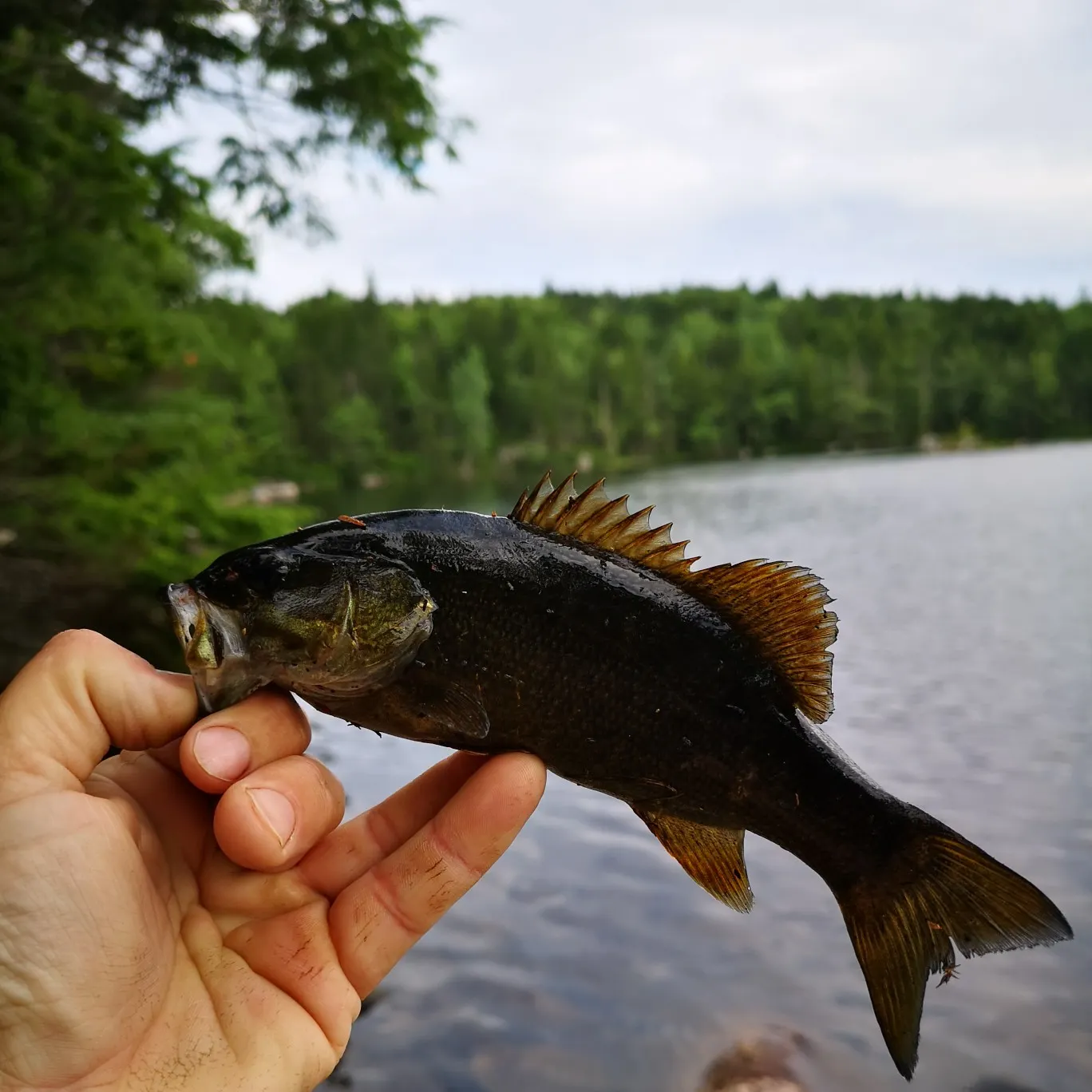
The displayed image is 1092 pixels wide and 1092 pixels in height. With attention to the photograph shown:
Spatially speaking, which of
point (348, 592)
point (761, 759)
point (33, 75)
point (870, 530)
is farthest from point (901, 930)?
point (870, 530)

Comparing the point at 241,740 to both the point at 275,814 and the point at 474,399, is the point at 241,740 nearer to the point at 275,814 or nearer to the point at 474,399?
Answer: the point at 275,814

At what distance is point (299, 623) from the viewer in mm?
2363

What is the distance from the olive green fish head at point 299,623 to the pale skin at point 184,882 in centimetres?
14

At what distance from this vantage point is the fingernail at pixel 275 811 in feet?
7.83

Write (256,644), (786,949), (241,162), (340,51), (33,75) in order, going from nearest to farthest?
1. (256,644)
2. (786,949)
3. (33,75)
4. (340,51)
5. (241,162)

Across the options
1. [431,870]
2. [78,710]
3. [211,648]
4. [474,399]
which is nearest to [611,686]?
[431,870]

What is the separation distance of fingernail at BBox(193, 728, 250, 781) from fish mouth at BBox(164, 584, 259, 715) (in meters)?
0.09

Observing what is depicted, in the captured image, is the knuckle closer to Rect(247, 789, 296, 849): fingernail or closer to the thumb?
the thumb

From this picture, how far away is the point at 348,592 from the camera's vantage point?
240 centimetres

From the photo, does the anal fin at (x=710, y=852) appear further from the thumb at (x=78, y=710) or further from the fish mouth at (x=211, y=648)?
the thumb at (x=78, y=710)

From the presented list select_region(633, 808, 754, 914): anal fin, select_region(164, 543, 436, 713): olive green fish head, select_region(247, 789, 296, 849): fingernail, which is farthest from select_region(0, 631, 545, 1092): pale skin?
select_region(633, 808, 754, 914): anal fin

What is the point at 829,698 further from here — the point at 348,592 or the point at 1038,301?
the point at 1038,301

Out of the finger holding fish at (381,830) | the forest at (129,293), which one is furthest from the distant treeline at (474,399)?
the finger holding fish at (381,830)

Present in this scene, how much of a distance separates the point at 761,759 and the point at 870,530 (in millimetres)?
28650
